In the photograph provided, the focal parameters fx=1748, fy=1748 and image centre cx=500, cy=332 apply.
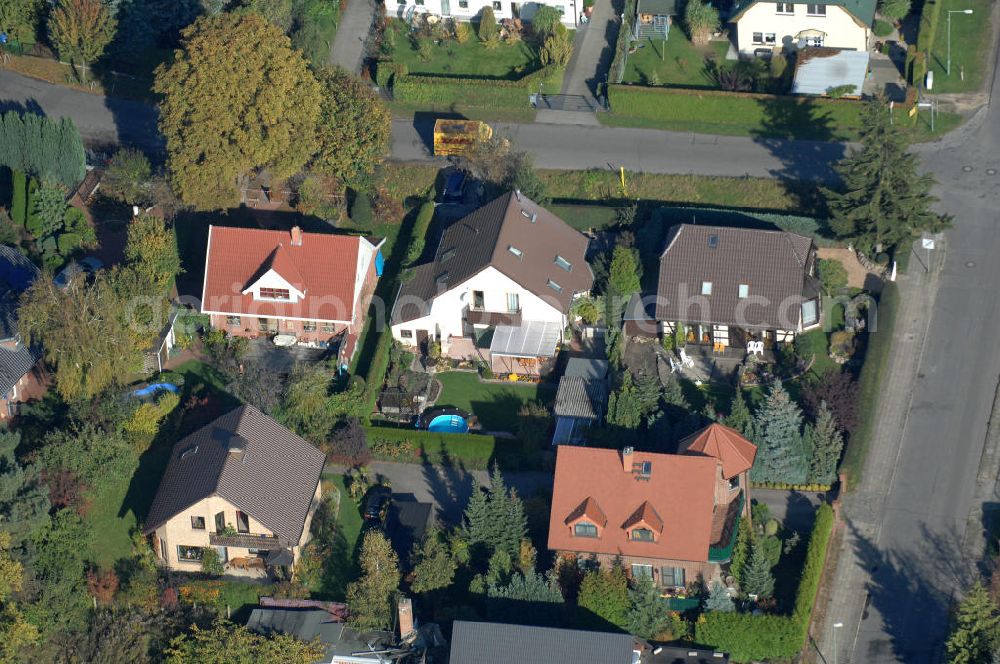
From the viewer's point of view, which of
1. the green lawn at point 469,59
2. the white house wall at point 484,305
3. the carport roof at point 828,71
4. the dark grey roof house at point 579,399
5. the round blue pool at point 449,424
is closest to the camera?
the dark grey roof house at point 579,399

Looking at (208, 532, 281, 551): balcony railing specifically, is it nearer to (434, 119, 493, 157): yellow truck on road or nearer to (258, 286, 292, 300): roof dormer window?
(258, 286, 292, 300): roof dormer window

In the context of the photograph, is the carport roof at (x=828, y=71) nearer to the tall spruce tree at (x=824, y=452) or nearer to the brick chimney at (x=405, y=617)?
the tall spruce tree at (x=824, y=452)

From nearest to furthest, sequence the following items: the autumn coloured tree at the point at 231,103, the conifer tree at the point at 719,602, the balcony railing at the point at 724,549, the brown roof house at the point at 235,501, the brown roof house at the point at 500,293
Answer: the conifer tree at the point at 719,602, the balcony railing at the point at 724,549, the brown roof house at the point at 235,501, the brown roof house at the point at 500,293, the autumn coloured tree at the point at 231,103

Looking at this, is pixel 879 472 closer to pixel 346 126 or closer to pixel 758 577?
pixel 758 577

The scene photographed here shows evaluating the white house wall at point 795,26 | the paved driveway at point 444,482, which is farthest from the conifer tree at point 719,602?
the white house wall at point 795,26

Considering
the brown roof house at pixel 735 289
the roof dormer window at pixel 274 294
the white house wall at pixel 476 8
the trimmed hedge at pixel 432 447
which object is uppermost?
the white house wall at pixel 476 8

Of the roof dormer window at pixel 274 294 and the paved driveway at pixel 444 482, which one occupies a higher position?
the roof dormer window at pixel 274 294
